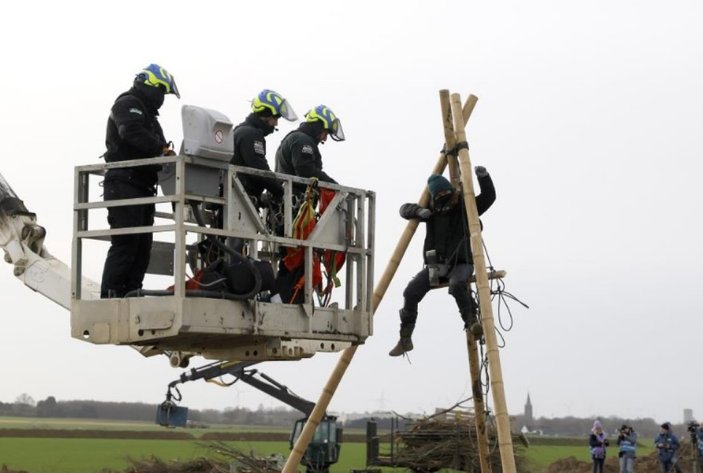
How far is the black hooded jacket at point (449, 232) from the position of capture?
14836 millimetres

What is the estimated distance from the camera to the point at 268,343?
13453 mm

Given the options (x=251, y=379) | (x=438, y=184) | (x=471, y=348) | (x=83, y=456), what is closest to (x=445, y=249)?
(x=438, y=184)

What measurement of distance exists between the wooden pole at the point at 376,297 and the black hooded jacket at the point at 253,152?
74.5 inches

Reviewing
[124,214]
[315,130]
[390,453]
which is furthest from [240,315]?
[390,453]

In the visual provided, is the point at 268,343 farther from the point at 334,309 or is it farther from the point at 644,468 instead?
the point at 644,468

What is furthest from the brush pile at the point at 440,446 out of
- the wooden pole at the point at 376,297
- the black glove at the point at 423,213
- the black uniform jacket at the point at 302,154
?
Result: the black uniform jacket at the point at 302,154

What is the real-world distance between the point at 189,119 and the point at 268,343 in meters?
2.46

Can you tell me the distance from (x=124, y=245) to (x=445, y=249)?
3.73 m

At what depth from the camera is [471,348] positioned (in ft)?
50.1

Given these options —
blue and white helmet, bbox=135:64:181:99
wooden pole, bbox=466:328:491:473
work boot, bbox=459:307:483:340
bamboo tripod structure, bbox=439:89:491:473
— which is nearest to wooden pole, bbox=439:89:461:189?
bamboo tripod structure, bbox=439:89:491:473

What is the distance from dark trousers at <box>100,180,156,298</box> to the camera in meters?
13.0

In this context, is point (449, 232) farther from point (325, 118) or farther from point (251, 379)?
point (251, 379)

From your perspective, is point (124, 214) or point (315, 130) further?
point (315, 130)

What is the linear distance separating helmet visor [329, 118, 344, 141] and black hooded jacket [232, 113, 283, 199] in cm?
92
